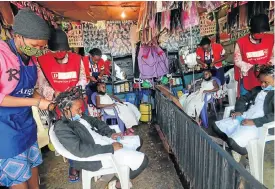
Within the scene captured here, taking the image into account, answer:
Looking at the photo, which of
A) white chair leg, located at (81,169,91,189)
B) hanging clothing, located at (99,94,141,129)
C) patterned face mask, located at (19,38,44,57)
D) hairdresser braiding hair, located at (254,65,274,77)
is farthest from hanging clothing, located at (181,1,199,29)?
hanging clothing, located at (99,94,141,129)

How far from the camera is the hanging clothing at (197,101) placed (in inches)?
159

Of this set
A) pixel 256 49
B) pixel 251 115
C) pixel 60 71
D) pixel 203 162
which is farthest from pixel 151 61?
pixel 203 162

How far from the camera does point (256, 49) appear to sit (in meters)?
1.90

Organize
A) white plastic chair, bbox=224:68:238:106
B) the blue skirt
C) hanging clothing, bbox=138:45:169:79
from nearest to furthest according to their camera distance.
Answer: the blue skirt
white plastic chair, bbox=224:68:238:106
hanging clothing, bbox=138:45:169:79

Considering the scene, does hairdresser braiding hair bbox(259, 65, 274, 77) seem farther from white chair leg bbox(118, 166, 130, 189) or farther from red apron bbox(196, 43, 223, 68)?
red apron bbox(196, 43, 223, 68)

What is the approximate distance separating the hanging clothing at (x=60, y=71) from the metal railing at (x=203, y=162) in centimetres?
140

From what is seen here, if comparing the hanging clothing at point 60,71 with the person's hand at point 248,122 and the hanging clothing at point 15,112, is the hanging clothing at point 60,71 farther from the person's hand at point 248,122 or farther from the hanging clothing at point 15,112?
the person's hand at point 248,122

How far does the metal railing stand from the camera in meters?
1.28

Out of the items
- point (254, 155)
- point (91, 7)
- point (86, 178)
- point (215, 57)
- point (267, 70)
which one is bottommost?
point (86, 178)

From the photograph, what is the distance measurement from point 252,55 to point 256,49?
0.09 meters

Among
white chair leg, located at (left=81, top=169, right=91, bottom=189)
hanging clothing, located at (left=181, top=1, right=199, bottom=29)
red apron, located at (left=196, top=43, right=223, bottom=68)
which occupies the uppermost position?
hanging clothing, located at (left=181, top=1, right=199, bottom=29)

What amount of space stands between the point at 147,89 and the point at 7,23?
3705 mm

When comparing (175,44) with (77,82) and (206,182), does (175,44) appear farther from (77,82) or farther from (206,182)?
(206,182)

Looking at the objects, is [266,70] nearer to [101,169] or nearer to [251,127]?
[251,127]
